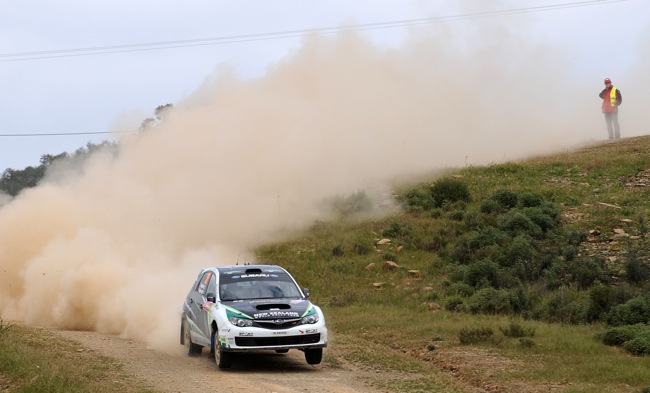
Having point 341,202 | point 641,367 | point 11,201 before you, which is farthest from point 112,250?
point 641,367

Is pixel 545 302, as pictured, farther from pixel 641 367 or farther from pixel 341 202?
pixel 341 202

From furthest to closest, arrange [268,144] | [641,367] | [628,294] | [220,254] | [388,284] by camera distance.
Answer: [268,144] → [220,254] → [388,284] → [628,294] → [641,367]

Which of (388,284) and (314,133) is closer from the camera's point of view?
(388,284)

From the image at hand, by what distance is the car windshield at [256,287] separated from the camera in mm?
17250

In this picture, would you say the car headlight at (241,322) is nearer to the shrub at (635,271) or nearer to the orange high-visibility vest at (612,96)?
the shrub at (635,271)

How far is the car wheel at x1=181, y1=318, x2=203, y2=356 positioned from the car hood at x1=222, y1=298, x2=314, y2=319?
6.64ft

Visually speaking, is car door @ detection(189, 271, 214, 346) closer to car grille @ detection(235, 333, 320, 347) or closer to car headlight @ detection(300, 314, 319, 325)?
car grille @ detection(235, 333, 320, 347)

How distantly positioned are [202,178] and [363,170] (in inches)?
283

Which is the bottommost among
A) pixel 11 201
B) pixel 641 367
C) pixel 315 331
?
pixel 641 367

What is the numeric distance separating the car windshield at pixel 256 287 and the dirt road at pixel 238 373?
3.94ft

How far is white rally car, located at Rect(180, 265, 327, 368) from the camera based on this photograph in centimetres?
1585

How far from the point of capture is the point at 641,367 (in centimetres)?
1560

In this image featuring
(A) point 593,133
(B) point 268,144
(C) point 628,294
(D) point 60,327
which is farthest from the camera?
(A) point 593,133

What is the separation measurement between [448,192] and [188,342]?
18.1 metres
